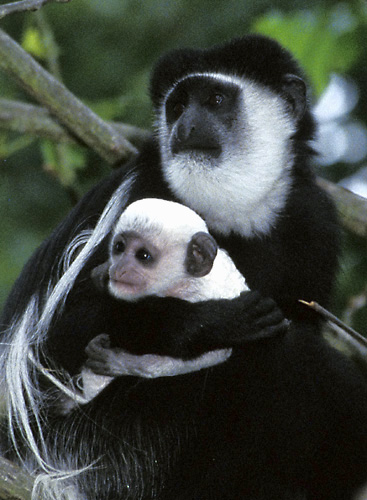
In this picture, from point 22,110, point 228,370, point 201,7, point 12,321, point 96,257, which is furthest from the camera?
point 201,7

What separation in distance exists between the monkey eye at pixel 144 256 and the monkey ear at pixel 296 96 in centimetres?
77

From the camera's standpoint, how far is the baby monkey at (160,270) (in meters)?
2.40

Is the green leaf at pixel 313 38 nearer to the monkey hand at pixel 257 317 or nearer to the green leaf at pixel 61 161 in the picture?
the green leaf at pixel 61 161

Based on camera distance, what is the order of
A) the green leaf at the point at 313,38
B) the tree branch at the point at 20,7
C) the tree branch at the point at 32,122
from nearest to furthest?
1. the tree branch at the point at 20,7
2. the tree branch at the point at 32,122
3. the green leaf at the point at 313,38

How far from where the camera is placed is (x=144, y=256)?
246 centimetres

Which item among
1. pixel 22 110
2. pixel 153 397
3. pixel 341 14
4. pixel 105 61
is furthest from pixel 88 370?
pixel 105 61

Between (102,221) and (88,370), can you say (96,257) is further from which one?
(88,370)

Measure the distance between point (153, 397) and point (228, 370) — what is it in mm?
240

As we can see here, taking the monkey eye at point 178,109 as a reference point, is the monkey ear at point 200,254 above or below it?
below

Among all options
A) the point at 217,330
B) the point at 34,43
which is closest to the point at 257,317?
the point at 217,330

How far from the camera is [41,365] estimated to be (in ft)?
8.94

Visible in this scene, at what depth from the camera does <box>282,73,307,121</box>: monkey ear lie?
9.32ft

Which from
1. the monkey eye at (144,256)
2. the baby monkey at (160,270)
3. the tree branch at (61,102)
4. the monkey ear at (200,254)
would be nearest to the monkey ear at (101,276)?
the baby monkey at (160,270)

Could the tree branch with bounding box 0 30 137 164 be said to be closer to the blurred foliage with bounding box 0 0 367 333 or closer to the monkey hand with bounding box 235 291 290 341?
the blurred foliage with bounding box 0 0 367 333
